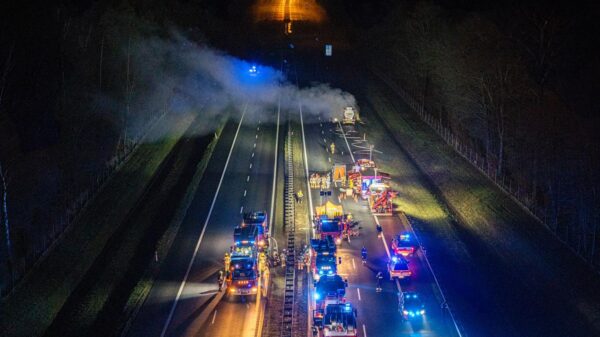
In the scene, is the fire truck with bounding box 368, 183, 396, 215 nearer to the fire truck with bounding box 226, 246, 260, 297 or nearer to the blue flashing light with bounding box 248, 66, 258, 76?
the fire truck with bounding box 226, 246, 260, 297

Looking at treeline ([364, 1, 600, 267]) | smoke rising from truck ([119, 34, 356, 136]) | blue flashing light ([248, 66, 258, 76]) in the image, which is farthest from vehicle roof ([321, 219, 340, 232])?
blue flashing light ([248, 66, 258, 76])

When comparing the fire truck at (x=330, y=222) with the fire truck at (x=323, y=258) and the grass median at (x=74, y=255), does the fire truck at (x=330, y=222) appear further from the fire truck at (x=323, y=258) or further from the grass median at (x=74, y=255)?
the grass median at (x=74, y=255)

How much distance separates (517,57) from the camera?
79.4m

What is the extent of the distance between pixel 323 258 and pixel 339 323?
9.70m

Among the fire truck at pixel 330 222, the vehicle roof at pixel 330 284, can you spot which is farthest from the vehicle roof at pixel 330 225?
the vehicle roof at pixel 330 284

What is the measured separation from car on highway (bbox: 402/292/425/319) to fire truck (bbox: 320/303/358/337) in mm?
4346

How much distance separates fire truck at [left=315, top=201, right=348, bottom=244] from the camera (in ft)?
188

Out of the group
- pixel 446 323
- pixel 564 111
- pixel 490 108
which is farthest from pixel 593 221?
pixel 490 108

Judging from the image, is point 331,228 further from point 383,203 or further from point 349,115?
point 349,115

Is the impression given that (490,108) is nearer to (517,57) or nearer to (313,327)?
(517,57)

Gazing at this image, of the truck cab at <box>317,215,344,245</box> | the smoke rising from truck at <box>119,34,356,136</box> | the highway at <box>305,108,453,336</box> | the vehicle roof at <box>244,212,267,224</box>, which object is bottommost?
the highway at <box>305,108,453,336</box>

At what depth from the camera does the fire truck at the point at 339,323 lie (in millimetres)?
41844

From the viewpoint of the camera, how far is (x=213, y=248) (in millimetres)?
57312

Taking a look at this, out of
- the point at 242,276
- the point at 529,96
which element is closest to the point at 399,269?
the point at 242,276
